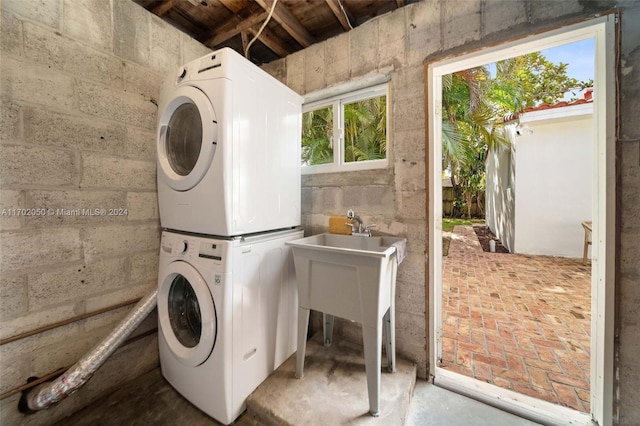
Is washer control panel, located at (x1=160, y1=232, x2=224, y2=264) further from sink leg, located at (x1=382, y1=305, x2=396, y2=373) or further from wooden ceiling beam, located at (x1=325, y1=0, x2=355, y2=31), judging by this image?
wooden ceiling beam, located at (x1=325, y1=0, x2=355, y2=31)

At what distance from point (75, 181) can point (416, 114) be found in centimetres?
215

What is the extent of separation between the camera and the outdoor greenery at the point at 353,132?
2094 mm

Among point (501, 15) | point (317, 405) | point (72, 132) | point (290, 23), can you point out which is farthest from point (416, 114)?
point (72, 132)

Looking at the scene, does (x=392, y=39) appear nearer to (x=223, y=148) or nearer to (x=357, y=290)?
(x=223, y=148)

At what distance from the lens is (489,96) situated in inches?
126

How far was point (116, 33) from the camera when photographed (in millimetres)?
1521

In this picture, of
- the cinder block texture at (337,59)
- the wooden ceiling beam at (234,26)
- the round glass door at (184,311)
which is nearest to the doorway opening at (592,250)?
the cinder block texture at (337,59)

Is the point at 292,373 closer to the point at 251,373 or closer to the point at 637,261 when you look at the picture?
the point at 251,373

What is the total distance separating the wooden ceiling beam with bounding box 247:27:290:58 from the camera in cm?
189

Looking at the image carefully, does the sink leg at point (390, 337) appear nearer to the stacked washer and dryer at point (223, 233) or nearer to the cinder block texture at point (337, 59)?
the stacked washer and dryer at point (223, 233)

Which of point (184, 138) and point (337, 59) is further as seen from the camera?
point (337, 59)

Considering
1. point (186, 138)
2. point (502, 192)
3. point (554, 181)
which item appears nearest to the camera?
point (186, 138)

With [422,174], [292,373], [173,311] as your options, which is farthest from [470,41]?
[173,311]

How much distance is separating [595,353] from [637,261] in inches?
20.1
